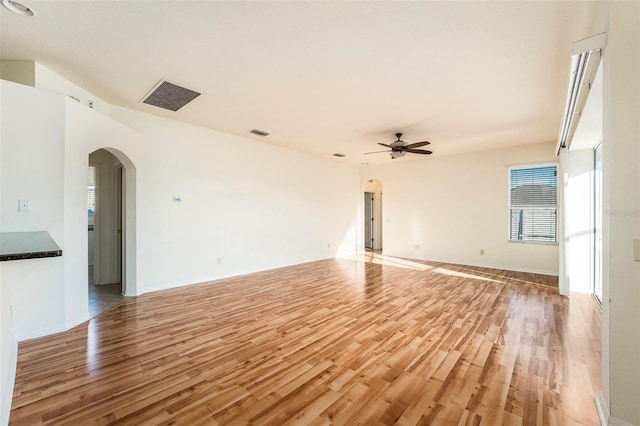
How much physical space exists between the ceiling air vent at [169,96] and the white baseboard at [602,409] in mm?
4610

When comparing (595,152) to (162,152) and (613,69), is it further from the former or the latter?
(162,152)

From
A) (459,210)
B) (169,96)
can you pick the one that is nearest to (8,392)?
(169,96)

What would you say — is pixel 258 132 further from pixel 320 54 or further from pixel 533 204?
pixel 533 204

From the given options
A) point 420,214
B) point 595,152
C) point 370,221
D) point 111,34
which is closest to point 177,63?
point 111,34

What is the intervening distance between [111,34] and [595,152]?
6.36 metres

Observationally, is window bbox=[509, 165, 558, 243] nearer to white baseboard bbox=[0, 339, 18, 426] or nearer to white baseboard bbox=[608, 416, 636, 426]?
white baseboard bbox=[608, 416, 636, 426]

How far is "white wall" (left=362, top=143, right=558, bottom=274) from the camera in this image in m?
6.20

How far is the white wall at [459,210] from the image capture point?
6.20 m

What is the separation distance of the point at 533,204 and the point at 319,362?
20.0 ft

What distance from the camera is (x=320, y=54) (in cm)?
265

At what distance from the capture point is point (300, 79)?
3156mm

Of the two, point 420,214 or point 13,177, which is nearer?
point 13,177

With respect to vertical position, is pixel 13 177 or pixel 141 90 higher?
pixel 141 90

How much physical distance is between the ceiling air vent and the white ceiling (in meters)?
0.12
